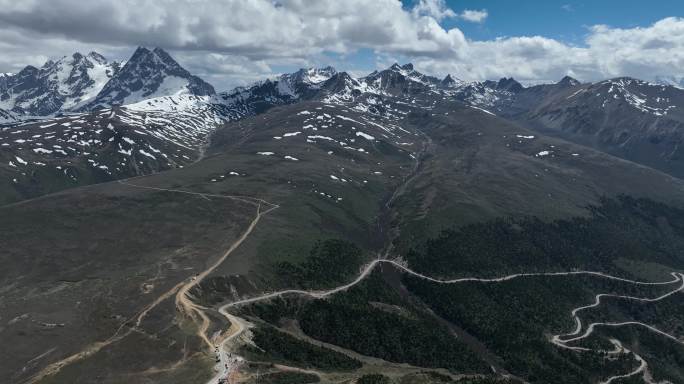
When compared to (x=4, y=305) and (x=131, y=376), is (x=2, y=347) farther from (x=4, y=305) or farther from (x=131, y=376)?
(x=131, y=376)

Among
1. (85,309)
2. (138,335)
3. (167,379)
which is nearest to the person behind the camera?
(167,379)

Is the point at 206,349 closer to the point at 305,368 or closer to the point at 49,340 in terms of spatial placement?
the point at 305,368

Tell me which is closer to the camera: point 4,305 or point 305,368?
point 305,368

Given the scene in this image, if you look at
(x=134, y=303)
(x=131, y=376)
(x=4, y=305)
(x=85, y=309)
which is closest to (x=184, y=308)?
(x=134, y=303)

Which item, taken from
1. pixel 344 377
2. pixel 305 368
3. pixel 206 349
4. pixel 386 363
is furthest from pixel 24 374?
pixel 386 363

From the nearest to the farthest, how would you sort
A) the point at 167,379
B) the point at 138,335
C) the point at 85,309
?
the point at 167,379, the point at 138,335, the point at 85,309

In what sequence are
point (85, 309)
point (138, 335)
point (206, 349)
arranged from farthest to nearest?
point (85, 309) < point (138, 335) < point (206, 349)

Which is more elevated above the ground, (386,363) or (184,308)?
(184,308)

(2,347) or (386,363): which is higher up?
(2,347)

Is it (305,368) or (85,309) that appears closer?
(305,368)
